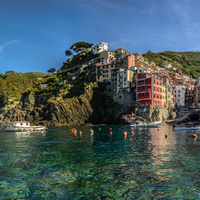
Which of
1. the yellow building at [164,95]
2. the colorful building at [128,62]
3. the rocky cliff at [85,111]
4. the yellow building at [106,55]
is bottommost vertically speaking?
the rocky cliff at [85,111]

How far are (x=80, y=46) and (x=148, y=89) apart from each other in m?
99.4

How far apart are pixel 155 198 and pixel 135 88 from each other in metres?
98.9

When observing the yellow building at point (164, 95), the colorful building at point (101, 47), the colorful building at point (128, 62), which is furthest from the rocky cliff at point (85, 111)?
the colorful building at point (101, 47)

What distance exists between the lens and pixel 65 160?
2628cm

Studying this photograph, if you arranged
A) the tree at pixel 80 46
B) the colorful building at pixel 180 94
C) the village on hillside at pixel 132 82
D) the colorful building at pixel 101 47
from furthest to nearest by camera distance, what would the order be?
the tree at pixel 80 46 < the colorful building at pixel 101 47 < the colorful building at pixel 180 94 < the village on hillside at pixel 132 82

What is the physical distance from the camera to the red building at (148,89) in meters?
105

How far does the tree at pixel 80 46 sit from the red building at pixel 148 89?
86.3 metres

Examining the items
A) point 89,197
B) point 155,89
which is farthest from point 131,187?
point 155,89

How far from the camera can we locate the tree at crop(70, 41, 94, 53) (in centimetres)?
18175

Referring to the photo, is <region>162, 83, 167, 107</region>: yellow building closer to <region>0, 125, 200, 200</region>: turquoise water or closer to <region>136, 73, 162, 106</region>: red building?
<region>136, 73, 162, 106</region>: red building

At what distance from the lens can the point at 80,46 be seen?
184 metres

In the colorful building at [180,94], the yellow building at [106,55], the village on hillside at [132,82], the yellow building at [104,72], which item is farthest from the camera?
the colorful building at [180,94]

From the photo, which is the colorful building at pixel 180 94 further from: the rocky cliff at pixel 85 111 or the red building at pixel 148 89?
the red building at pixel 148 89

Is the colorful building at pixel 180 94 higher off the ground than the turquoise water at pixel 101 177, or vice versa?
the colorful building at pixel 180 94
